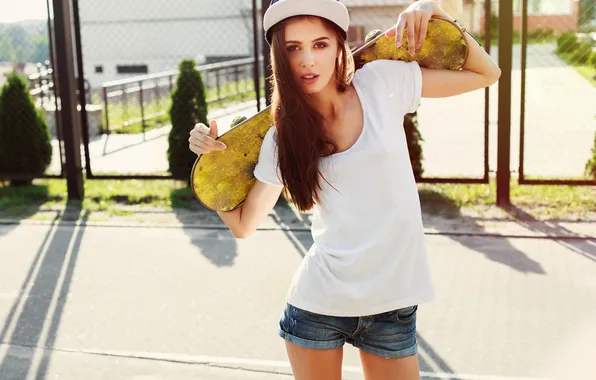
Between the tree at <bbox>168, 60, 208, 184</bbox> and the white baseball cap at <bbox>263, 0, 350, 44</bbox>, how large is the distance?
576 centimetres

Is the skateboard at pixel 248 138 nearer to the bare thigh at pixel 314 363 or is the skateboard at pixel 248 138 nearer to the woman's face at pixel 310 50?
the woman's face at pixel 310 50

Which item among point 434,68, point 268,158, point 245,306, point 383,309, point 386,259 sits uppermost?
point 434,68

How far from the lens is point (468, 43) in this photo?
8.00 ft

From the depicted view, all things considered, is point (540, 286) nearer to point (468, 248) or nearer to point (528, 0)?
point (468, 248)

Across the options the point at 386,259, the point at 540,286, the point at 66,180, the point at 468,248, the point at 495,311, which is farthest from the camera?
the point at 66,180

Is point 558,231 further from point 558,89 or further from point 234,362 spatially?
point 558,89

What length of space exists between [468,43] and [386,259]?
2.34 feet

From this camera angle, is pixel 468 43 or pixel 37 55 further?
pixel 37 55

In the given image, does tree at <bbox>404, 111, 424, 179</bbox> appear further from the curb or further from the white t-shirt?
the white t-shirt

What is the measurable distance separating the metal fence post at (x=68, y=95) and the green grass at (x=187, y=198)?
0.23 meters

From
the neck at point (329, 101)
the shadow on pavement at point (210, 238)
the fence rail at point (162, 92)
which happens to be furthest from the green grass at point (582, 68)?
the neck at point (329, 101)

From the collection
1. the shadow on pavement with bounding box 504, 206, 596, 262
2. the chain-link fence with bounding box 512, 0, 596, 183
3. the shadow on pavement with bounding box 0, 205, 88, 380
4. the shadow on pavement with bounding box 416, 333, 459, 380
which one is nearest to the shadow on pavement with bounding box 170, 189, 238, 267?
the shadow on pavement with bounding box 0, 205, 88, 380

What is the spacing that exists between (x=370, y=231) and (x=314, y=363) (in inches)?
16.6

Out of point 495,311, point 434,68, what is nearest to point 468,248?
point 495,311
